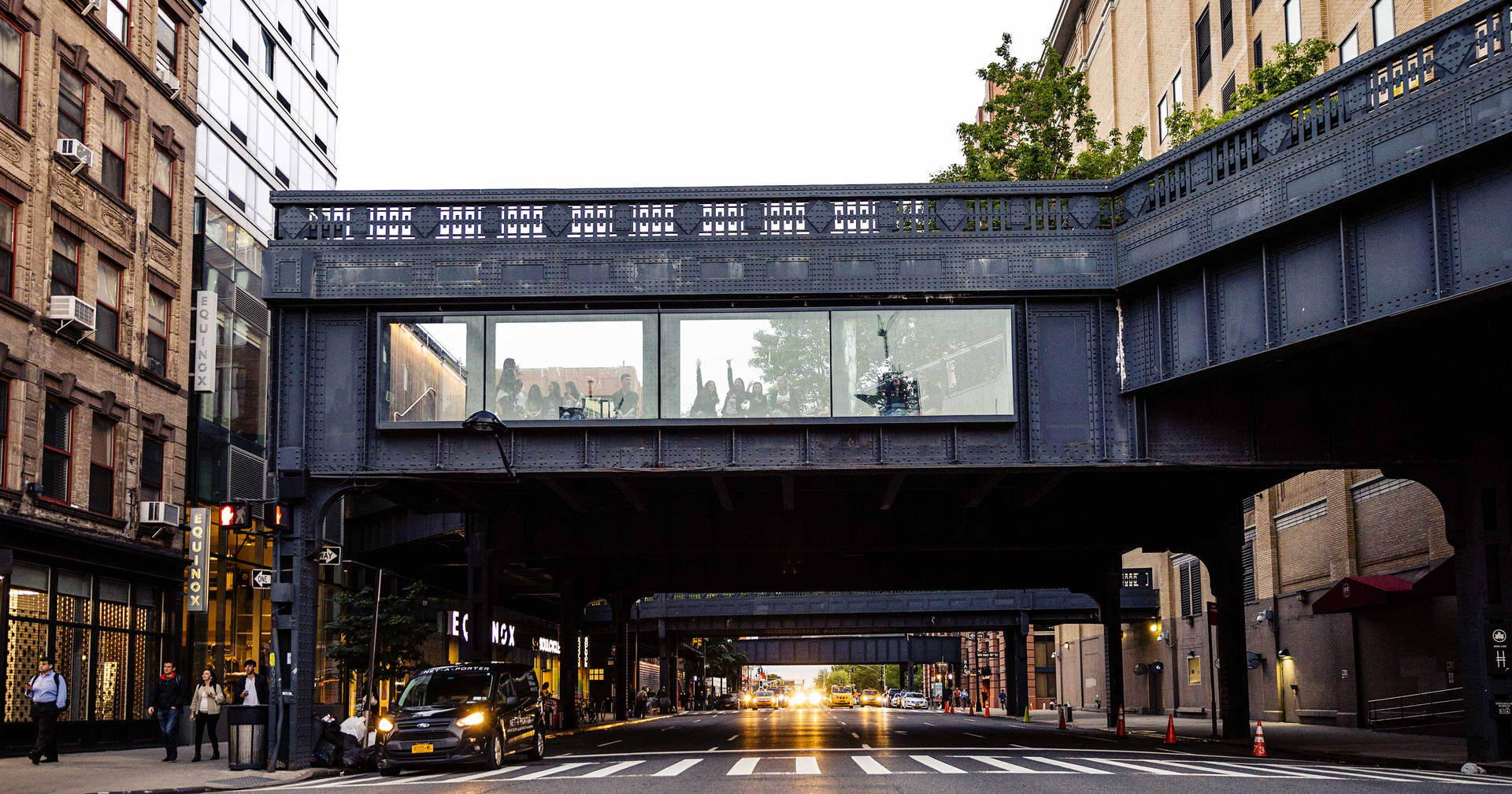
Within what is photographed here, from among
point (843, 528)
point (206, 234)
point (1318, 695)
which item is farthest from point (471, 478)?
point (1318, 695)

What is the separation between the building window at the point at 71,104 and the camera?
29.9 meters

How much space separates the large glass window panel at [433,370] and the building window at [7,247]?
7.86 m

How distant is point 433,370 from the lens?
87.2 feet

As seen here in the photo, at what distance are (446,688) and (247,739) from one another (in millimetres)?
3397

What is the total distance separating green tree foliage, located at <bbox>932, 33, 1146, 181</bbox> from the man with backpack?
29.2 m

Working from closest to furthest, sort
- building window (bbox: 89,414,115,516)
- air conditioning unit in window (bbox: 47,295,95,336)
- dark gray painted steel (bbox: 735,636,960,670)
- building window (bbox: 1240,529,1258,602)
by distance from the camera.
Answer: air conditioning unit in window (bbox: 47,295,95,336), building window (bbox: 89,414,115,516), building window (bbox: 1240,529,1258,602), dark gray painted steel (bbox: 735,636,960,670)

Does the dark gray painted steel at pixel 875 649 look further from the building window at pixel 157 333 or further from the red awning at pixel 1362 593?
the building window at pixel 157 333

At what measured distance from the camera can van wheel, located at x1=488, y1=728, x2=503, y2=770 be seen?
75.7 feet

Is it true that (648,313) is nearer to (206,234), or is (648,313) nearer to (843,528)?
(843,528)

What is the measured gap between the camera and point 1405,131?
2045 centimetres

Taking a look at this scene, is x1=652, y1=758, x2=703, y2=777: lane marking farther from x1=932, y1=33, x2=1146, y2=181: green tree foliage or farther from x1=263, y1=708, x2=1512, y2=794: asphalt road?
x1=932, y1=33, x2=1146, y2=181: green tree foliage

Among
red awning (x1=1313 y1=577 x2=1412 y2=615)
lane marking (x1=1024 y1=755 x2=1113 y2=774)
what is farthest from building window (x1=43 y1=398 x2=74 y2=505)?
red awning (x1=1313 y1=577 x2=1412 y2=615)

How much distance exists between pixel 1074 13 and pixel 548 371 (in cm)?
5914

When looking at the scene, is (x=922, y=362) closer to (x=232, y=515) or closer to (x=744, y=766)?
(x=744, y=766)
